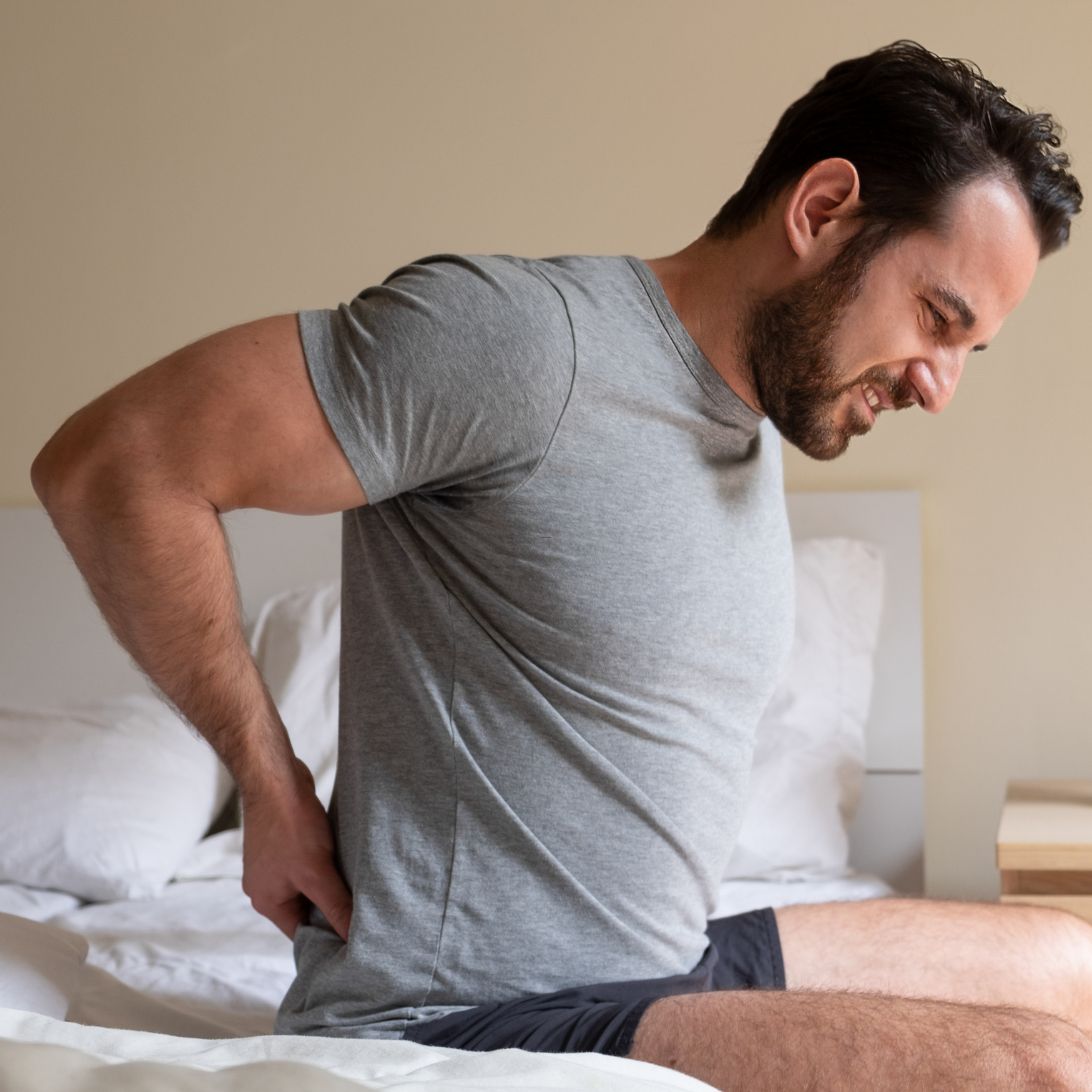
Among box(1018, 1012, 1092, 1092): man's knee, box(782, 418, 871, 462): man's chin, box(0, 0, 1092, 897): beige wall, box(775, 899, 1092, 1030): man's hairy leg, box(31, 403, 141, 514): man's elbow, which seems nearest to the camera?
box(1018, 1012, 1092, 1092): man's knee

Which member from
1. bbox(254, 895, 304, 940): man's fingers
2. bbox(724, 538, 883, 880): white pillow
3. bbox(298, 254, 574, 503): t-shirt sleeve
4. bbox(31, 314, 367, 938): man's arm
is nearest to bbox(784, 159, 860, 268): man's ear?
bbox(298, 254, 574, 503): t-shirt sleeve

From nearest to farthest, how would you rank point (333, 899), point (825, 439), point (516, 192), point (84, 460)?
point (84, 460)
point (333, 899)
point (825, 439)
point (516, 192)

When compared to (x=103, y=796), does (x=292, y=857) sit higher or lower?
higher

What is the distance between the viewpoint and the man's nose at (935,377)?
1.23 m

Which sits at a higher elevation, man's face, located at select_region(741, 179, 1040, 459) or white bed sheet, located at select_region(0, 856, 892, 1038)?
man's face, located at select_region(741, 179, 1040, 459)

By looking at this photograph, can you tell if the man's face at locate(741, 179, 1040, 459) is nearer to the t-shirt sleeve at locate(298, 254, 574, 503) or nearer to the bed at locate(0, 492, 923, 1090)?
the t-shirt sleeve at locate(298, 254, 574, 503)

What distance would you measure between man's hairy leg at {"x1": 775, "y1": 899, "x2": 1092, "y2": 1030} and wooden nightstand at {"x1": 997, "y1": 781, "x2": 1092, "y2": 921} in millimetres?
366

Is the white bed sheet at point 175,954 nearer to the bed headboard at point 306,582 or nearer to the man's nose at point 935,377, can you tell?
the bed headboard at point 306,582

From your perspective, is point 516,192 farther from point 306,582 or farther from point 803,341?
point 803,341

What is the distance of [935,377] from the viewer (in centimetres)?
124

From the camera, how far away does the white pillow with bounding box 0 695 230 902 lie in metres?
1.96

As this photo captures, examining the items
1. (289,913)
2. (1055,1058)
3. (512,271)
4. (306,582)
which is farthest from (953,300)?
(306,582)

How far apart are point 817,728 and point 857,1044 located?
1.29m

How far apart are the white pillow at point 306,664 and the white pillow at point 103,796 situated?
148 mm
